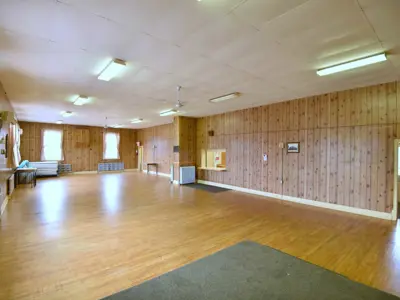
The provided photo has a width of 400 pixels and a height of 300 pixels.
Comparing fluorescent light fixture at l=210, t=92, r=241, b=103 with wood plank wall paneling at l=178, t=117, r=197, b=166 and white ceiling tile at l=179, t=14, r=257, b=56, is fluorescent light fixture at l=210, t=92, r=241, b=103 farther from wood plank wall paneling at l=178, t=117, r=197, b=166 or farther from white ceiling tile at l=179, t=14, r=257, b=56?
wood plank wall paneling at l=178, t=117, r=197, b=166

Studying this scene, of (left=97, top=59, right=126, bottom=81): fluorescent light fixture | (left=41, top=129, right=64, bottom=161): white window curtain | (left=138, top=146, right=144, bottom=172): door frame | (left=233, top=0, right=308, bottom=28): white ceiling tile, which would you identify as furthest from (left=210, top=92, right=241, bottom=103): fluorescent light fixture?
(left=41, top=129, right=64, bottom=161): white window curtain

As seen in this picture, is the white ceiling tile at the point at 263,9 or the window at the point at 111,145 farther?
the window at the point at 111,145

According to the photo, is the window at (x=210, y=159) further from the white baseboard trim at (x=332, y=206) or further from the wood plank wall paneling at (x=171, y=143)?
the white baseboard trim at (x=332, y=206)

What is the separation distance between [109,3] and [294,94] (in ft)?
16.2

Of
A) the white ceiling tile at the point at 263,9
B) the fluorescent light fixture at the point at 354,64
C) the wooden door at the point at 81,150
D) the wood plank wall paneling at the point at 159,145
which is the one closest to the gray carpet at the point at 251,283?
the white ceiling tile at the point at 263,9

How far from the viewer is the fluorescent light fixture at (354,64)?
132 inches

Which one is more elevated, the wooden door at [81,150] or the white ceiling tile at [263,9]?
the white ceiling tile at [263,9]

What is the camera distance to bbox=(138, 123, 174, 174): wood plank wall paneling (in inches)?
461

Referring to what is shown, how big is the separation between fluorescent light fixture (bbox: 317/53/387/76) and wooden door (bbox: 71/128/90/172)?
41.8 feet

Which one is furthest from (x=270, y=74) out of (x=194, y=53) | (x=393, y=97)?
(x=393, y=97)

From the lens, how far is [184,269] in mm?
2609

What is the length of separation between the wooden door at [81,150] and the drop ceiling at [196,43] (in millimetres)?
7988

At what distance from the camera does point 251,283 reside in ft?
7.70

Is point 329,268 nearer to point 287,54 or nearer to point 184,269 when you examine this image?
point 184,269
